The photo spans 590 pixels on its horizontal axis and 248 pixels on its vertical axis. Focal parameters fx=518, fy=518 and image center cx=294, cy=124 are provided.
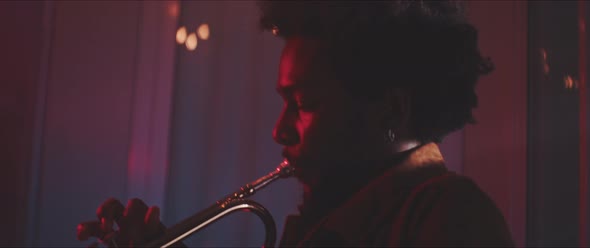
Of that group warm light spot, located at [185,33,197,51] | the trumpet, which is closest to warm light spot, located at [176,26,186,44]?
warm light spot, located at [185,33,197,51]

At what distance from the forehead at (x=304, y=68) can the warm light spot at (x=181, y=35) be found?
1358 mm

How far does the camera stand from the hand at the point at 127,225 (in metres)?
1.02

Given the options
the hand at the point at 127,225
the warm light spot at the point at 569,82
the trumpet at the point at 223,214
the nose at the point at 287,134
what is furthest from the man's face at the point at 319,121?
the warm light spot at the point at 569,82

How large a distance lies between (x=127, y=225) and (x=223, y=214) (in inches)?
10.0

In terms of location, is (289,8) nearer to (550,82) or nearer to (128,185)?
(128,185)

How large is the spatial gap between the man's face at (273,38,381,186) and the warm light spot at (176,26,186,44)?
136cm

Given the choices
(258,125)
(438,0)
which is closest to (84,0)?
(258,125)

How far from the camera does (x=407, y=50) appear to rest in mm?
899

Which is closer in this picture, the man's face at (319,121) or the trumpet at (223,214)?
the man's face at (319,121)

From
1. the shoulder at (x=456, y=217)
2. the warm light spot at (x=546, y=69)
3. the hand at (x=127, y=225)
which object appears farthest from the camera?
the warm light spot at (x=546, y=69)

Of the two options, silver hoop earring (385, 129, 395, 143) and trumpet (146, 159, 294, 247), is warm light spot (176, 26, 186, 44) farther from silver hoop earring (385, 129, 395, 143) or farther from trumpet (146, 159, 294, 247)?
silver hoop earring (385, 129, 395, 143)

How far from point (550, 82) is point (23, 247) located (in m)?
2.20

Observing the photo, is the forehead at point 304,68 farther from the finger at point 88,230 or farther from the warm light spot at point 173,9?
the warm light spot at point 173,9

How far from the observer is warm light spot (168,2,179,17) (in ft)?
7.13
